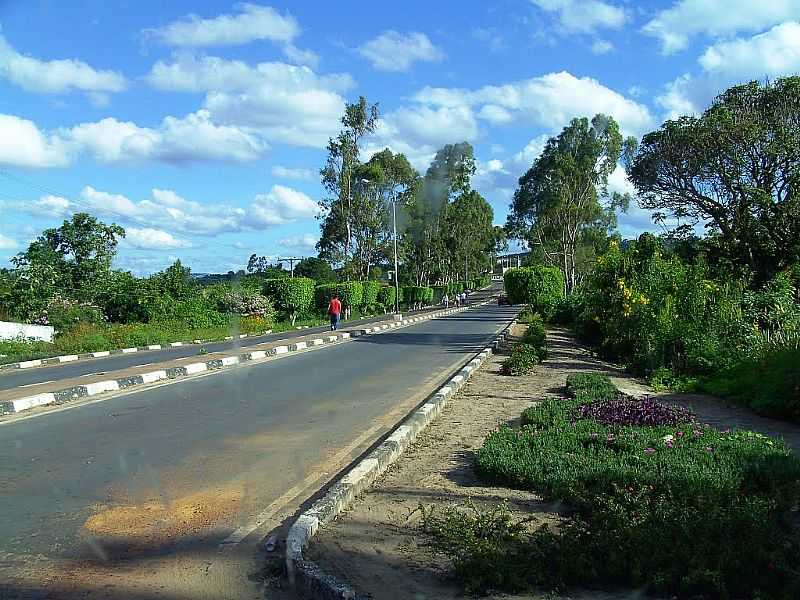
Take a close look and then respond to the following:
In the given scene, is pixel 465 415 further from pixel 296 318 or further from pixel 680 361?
pixel 296 318

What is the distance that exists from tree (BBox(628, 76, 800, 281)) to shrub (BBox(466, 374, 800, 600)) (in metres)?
12.2

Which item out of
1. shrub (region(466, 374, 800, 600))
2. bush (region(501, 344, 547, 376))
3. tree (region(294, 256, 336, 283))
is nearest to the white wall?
bush (region(501, 344, 547, 376))

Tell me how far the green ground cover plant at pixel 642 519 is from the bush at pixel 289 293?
41.9 metres

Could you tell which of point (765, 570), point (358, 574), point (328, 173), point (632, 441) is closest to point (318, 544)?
point (358, 574)

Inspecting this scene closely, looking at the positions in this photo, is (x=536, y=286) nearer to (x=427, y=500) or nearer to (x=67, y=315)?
(x=67, y=315)

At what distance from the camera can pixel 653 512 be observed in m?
4.62

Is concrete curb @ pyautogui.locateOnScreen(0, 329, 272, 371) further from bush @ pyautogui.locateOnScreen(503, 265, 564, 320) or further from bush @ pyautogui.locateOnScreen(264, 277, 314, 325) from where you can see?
bush @ pyautogui.locateOnScreen(264, 277, 314, 325)

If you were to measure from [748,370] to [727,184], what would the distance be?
8.20 m

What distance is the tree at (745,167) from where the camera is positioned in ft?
56.6

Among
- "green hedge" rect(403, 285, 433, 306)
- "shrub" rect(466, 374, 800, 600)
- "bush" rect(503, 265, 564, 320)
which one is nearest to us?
"shrub" rect(466, 374, 800, 600)

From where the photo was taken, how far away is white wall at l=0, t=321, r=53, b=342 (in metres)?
25.2

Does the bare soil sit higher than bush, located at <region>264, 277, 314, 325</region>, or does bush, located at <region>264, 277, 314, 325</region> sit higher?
bush, located at <region>264, 277, 314, 325</region>

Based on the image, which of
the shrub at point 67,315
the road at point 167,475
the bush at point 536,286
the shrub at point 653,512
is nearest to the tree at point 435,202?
the bush at point 536,286

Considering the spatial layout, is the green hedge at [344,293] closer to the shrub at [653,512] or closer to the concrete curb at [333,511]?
the concrete curb at [333,511]
